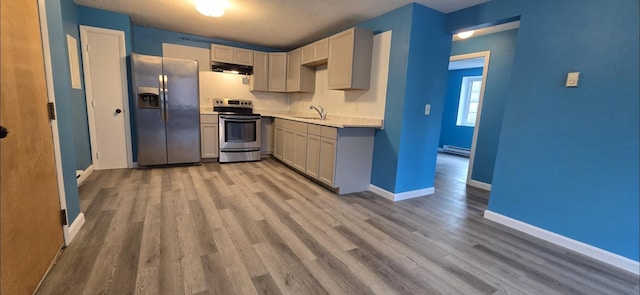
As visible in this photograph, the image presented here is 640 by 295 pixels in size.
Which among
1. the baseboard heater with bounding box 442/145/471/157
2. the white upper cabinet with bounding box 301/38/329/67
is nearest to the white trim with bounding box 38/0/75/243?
the white upper cabinet with bounding box 301/38/329/67

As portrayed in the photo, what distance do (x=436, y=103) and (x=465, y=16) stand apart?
1.01 meters

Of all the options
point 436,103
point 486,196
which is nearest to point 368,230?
point 436,103

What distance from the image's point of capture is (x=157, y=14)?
3.74 meters

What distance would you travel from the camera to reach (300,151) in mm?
4055

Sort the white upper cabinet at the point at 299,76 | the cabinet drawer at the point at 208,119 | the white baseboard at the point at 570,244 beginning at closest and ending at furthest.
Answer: the white baseboard at the point at 570,244
the cabinet drawer at the point at 208,119
the white upper cabinet at the point at 299,76

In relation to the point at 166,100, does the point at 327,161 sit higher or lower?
lower

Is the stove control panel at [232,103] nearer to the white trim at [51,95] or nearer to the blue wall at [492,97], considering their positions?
the white trim at [51,95]

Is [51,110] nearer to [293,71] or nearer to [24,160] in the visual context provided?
[24,160]

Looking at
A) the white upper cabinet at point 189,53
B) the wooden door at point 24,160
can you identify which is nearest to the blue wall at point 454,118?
the white upper cabinet at point 189,53

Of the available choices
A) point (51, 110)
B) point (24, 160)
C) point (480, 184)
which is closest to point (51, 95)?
point (51, 110)

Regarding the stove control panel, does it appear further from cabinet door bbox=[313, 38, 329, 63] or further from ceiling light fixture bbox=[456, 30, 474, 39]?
ceiling light fixture bbox=[456, 30, 474, 39]

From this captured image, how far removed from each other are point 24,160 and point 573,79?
383 centimetres

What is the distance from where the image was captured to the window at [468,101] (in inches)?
278

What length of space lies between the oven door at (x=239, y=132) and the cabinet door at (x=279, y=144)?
341 mm
